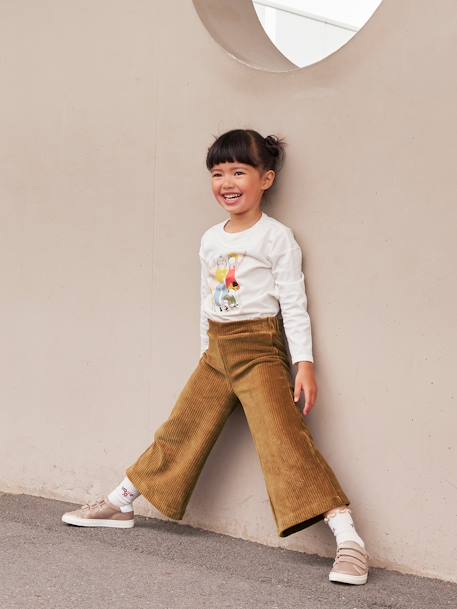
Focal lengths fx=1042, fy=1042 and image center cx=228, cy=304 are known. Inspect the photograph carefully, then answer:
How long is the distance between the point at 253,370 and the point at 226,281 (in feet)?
0.91

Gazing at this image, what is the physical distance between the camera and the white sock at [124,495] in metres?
3.28

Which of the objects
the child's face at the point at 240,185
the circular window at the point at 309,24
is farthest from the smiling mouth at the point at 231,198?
the circular window at the point at 309,24

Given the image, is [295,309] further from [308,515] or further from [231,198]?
[308,515]

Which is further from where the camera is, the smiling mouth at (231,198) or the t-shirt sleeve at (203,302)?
the t-shirt sleeve at (203,302)

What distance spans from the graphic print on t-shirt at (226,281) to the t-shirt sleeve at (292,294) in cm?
12

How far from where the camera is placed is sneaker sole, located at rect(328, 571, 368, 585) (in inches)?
106

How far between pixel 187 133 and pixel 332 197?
0.61 m

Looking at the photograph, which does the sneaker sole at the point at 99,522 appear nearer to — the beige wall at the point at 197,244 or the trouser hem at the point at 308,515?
the beige wall at the point at 197,244

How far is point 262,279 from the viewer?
9.96 ft

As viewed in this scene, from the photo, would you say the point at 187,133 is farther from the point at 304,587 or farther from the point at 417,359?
the point at 304,587

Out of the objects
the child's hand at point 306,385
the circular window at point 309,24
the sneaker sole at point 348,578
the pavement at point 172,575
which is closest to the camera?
the pavement at point 172,575

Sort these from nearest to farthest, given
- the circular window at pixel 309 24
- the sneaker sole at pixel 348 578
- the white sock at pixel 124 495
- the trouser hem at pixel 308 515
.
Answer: the sneaker sole at pixel 348 578 < the trouser hem at pixel 308 515 < the white sock at pixel 124 495 < the circular window at pixel 309 24

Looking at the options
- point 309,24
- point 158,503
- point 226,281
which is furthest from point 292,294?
point 309,24

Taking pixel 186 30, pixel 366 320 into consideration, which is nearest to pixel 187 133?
pixel 186 30
